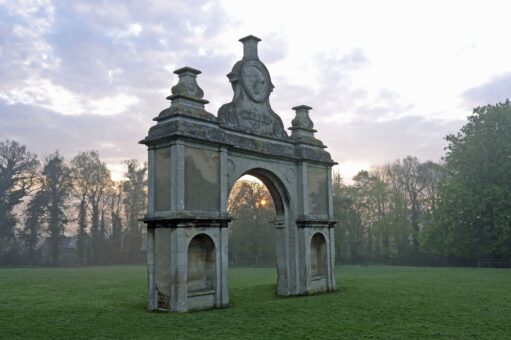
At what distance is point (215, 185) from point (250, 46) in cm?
612

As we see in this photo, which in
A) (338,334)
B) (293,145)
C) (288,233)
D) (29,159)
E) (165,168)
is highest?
(29,159)

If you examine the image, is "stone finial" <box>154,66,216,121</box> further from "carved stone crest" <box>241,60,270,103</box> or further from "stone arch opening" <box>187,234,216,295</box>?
"stone arch opening" <box>187,234,216,295</box>

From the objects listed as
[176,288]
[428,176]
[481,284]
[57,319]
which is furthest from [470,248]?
[57,319]

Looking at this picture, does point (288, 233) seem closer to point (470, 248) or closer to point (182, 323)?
point (182, 323)

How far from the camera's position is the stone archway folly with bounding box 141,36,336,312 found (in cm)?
1521

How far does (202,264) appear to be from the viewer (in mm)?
16266

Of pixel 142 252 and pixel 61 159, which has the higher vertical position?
pixel 61 159

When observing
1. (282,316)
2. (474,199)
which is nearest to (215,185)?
(282,316)

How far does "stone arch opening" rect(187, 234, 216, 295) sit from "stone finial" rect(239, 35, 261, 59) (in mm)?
7420

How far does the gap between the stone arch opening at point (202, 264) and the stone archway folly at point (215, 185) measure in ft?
0.11

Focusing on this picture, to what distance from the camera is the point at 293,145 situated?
20.5 m

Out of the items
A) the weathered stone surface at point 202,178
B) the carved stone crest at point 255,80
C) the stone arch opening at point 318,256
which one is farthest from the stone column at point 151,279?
the stone arch opening at point 318,256

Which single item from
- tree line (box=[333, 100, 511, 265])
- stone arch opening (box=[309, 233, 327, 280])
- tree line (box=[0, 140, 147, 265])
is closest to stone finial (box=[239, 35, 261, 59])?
stone arch opening (box=[309, 233, 327, 280])

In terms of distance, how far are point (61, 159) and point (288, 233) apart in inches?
1615
